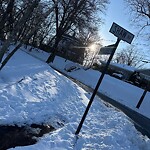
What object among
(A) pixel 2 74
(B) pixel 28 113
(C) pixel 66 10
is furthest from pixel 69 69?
(B) pixel 28 113

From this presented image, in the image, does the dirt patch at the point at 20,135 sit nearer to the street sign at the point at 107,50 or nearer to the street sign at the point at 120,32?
the street sign at the point at 107,50

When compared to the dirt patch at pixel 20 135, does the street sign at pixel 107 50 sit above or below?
above

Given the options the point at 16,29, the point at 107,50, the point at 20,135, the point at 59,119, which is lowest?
the point at 20,135

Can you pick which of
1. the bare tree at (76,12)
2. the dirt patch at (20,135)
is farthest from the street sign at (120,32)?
the bare tree at (76,12)

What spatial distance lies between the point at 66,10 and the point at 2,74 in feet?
94.2

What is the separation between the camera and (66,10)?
141 ft

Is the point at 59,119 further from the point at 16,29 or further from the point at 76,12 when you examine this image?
the point at 76,12

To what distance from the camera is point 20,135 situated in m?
7.52

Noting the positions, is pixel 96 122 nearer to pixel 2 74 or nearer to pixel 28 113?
pixel 28 113

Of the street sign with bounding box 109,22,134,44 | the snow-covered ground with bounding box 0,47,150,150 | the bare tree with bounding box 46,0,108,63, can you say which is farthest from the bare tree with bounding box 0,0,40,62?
the bare tree with bounding box 46,0,108,63

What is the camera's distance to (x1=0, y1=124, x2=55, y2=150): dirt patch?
6878 mm

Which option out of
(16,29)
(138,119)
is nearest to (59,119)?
(16,29)

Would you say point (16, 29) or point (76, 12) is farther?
point (76, 12)

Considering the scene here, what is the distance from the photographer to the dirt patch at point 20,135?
271 inches
